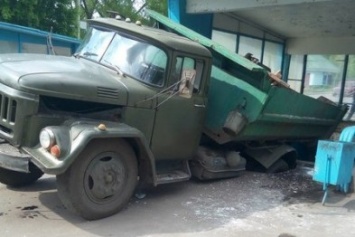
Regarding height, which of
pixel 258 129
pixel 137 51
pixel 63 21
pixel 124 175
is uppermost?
pixel 63 21

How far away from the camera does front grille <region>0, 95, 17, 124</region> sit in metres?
Result: 4.55

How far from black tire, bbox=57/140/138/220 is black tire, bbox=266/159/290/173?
333 centimetres

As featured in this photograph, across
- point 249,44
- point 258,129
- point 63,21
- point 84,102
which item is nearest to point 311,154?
point 258,129

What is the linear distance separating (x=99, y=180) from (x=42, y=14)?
14.6m

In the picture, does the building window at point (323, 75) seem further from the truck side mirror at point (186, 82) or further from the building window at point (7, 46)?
the building window at point (7, 46)

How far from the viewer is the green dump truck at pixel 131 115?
15.0 feet

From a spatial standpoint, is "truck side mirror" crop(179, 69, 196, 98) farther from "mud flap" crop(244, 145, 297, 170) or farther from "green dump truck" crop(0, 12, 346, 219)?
"mud flap" crop(244, 145, 297, 170)

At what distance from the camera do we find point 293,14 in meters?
10.4

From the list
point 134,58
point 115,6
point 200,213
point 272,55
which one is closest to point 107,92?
point 134,58

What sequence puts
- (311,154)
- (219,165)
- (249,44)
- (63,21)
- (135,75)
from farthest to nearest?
(63,21), (249,44), (311,154), (219,165), (135,75)

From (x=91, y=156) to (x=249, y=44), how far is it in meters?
8.33

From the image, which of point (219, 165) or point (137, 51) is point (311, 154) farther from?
point (137, 51)

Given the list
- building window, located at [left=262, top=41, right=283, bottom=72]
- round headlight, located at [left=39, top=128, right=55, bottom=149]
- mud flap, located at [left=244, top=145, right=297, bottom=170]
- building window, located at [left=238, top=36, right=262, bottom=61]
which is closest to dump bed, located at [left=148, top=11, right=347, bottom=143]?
mud flap, located at [left=244, top=145, right=297, bottom=170]

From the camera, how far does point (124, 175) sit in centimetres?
505
